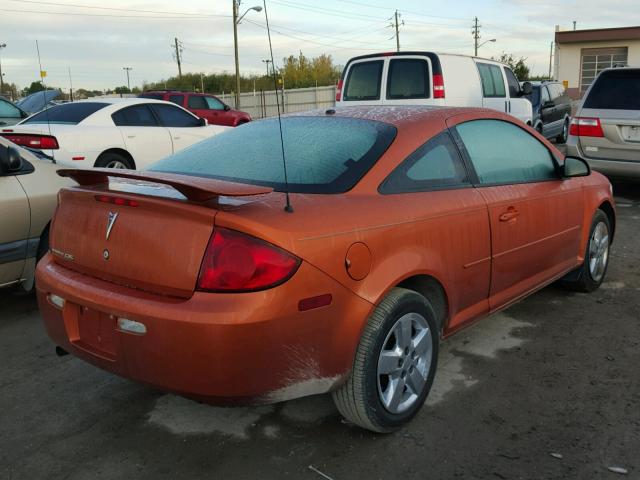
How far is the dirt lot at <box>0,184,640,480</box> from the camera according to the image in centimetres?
262

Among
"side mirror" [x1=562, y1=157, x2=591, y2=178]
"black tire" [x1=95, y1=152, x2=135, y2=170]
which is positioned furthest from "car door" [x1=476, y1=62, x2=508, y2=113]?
"side mirror" [x1=562, y1=157, x2=591, y2=178]

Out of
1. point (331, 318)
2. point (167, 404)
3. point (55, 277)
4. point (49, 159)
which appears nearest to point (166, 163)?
point (55, 277)

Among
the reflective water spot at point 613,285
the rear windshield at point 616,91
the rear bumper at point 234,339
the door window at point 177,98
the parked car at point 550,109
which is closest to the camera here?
the rear bumper at point 234,339

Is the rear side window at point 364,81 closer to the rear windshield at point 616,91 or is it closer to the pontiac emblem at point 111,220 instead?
the rear windshield at point 616,91

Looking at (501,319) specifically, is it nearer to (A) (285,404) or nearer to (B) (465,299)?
(B) (465,299)

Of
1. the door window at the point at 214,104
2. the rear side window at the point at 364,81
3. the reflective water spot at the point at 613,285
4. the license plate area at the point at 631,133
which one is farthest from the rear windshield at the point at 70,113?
the door window at the point at 214,104

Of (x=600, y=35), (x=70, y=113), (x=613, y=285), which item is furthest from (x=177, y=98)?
(x=600, y=35)

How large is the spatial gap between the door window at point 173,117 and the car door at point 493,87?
543 cm

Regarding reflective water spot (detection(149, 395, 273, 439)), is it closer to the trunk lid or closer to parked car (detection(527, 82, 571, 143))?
the trunk lid

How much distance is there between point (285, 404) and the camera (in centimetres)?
317

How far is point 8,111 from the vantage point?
13.1m

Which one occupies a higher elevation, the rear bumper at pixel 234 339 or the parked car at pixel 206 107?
the parked car at pixel 206 107

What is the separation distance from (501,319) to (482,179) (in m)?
1.30

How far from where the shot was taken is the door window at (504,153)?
352cm
